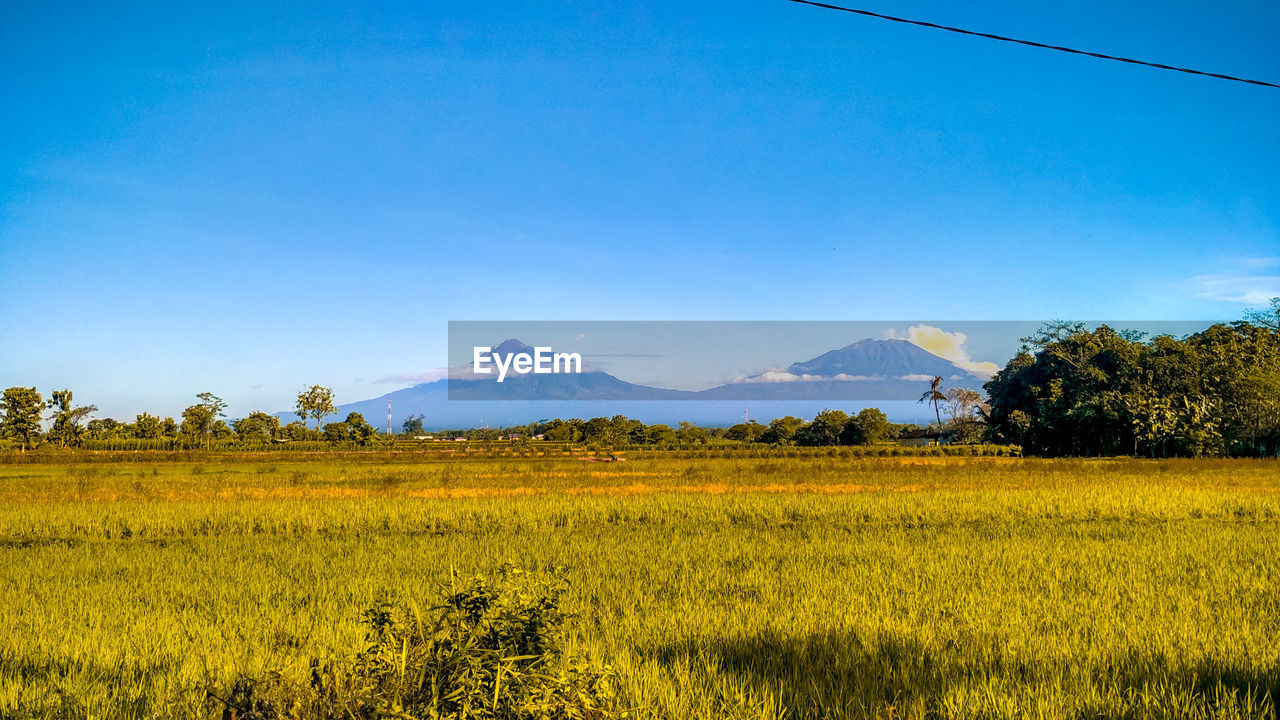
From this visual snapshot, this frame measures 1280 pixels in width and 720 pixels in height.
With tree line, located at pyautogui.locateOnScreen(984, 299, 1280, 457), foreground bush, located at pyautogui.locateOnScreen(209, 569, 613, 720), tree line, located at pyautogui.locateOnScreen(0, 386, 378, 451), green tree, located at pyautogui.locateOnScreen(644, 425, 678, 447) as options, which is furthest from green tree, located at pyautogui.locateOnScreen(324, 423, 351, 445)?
foreground bush, located at pyautogui.locateOnScreen(209, 569, 613, 720)

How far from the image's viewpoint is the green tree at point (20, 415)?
62125 mm

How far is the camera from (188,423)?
74250 millimetres

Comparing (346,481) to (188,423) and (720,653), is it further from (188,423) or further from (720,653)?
(188,423)

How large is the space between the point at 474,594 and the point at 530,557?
8.10 m

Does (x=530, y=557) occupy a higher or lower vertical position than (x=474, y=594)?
lower

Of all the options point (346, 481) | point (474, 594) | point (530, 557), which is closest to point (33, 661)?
point (474, 594)

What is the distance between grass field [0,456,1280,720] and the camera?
450 centimetres

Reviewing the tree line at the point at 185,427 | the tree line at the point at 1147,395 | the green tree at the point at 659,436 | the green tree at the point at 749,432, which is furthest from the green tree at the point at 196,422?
the tree line at the point at 1147,395

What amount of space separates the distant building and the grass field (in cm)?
7528

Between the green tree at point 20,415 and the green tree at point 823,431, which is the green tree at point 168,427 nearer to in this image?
the green tree at point 20,415

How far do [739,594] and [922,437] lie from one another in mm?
94077

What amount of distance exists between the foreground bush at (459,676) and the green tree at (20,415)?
265 feet

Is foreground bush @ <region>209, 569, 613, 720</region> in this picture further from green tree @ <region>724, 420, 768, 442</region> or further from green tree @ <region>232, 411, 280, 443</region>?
green tree @ <region>724, 420, 768, 442</region>

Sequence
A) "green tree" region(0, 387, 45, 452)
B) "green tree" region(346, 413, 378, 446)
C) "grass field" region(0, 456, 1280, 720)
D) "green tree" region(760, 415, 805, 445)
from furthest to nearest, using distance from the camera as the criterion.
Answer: "green tree" region(760, 415, 805, 445), "green tree" region(346, 413, 378, 446), "green tree" region(0, 387, 45, 452), "grass field" region(0, 456, 1280, 720)
